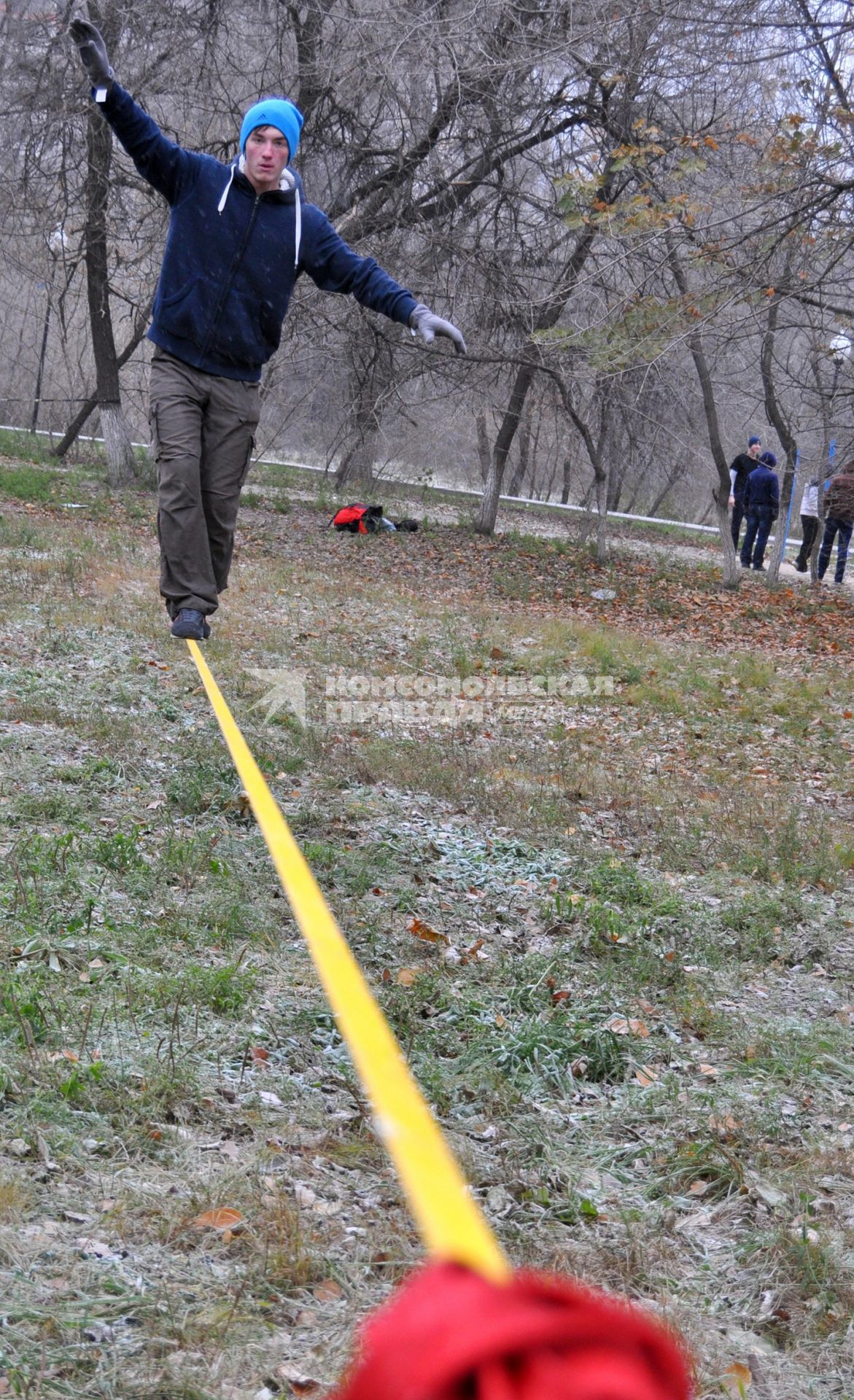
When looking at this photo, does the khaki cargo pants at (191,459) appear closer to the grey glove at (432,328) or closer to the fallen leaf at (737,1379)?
the grey glove at (432,328)

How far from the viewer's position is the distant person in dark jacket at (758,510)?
2247 centimetres

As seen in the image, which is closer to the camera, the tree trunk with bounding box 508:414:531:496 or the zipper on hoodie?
the zipper on hoodie

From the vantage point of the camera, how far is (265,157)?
561cm

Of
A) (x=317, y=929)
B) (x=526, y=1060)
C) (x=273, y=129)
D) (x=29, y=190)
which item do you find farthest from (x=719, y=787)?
(x=29, y=190)

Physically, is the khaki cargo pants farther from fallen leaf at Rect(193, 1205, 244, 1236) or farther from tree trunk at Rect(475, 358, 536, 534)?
tree trunk at Rect(475, 358, 536, 534)

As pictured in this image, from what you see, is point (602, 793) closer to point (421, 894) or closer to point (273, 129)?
point (421, 894)

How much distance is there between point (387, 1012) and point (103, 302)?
1698 centimetres

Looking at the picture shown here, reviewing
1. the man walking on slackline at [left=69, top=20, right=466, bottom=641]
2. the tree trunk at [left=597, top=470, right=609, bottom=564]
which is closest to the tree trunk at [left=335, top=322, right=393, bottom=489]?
the tree trunk at [left=597, top=470, right=609, bottom=564]

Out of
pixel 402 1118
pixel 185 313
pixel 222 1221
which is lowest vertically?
pixel 222 1221

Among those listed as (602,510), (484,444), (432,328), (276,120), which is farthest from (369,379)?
(484,444)

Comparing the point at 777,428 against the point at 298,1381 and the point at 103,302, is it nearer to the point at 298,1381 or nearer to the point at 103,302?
the point at 103,302

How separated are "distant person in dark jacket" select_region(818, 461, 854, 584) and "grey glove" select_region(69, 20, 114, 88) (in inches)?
571

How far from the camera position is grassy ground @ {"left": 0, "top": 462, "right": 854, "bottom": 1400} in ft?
9.82

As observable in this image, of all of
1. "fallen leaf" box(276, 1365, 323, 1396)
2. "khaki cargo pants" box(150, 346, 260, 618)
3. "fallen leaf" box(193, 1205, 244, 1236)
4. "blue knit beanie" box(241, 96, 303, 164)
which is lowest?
"fallen leaf" box(193, 1205, 244, 1236)
